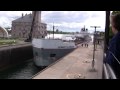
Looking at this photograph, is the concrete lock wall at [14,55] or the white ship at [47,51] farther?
the concrete lock wall at [14,55]

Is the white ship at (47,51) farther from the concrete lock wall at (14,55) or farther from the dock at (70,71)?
the dock at (70,71)

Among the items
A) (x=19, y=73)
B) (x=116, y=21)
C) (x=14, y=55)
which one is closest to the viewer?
(x=116, y=21)

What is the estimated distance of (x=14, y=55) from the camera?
30.1m

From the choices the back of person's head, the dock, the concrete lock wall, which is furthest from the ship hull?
the back of person's head

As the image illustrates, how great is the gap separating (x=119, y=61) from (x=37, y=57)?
24.4m

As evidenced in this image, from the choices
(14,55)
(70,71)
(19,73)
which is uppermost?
(70,71)

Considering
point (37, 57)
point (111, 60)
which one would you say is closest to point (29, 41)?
point (37, 57)

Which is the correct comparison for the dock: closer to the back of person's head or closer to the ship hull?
the ship hull

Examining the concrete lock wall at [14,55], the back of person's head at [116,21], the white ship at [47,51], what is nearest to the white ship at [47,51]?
Result: the white ship at [47,51]

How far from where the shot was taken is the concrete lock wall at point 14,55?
26.7m

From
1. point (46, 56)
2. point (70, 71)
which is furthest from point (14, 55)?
point (70, 71)

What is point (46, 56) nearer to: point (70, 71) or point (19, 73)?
point (19, 73)
